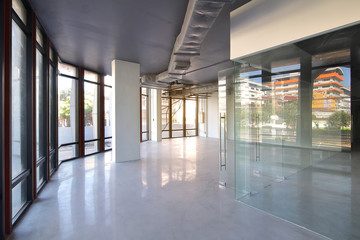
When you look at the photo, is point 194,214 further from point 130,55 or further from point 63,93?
point 63,93

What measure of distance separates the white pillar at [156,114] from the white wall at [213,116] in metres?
3.86

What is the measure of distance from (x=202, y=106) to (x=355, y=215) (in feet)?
38.3

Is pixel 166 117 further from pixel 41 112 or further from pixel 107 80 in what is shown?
pixel 41 112

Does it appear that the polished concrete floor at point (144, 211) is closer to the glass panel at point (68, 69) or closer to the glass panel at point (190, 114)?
the glass panel at point (68, 69)

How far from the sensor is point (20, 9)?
299 cm

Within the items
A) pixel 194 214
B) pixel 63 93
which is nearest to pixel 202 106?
pixel 63 93

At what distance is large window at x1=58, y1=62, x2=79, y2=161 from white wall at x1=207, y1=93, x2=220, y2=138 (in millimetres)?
8652

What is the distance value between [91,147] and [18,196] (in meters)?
4.52

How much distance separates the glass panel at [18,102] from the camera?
2.78m

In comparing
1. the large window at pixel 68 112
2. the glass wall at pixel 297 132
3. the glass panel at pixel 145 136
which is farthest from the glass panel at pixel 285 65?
the glass panel at pixel 145 136

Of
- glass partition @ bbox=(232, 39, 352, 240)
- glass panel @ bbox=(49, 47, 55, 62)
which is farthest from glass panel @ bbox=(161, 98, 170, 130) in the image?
glass partition @ bbox=(232, 39, 352, 240)

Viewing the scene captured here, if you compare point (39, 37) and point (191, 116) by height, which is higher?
point (39, 37)

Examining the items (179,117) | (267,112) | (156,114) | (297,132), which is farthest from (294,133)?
(179,117)

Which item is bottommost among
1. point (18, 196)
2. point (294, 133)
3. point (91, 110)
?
point (18, 196)
